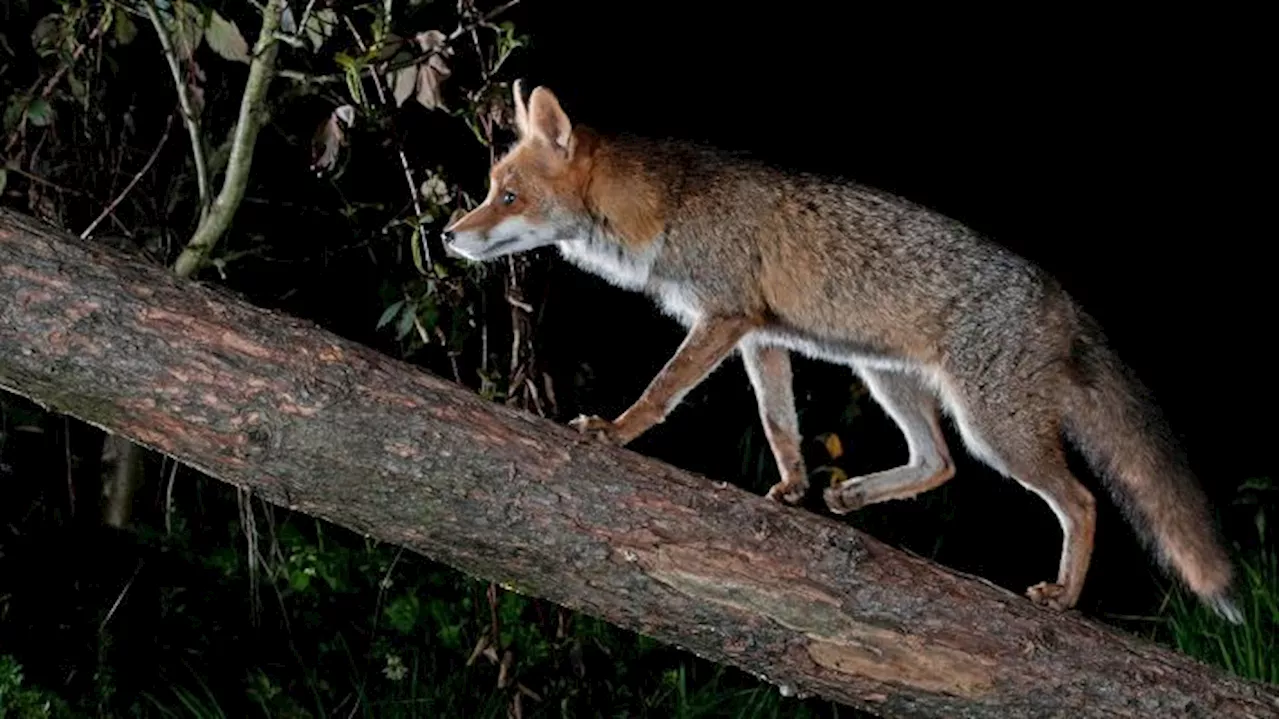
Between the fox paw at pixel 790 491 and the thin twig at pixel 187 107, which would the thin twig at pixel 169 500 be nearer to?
the thin twig at pixel 187 107

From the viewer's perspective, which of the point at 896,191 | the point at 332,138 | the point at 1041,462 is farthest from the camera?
the point at 896,191

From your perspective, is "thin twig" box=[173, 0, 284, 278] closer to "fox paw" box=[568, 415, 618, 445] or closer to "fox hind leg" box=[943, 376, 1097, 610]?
"fox paw" box=[568, 415, 618, 445]

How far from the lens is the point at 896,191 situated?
6.48 metres

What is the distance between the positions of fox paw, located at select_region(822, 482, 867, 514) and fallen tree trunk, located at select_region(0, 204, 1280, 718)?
3.47ft

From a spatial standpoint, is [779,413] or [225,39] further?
[779,413]

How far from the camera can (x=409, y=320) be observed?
4.54 metres

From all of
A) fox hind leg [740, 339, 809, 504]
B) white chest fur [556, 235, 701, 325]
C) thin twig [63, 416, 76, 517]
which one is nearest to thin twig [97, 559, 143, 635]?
thin twig [63, 416, 76, 517]

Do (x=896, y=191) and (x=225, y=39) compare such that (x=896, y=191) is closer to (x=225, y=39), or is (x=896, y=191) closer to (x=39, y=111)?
(x=225, y=39)

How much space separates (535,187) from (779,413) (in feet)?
3.01

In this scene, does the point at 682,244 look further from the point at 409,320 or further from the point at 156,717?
Result: the point at 156,717

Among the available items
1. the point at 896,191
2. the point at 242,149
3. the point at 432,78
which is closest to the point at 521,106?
the point at 432,78

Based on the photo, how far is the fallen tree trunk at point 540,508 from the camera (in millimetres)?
3053

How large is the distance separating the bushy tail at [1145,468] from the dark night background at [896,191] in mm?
1913

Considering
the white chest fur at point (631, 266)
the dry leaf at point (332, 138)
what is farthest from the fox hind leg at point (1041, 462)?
the dry leaf at point (332, 138)
